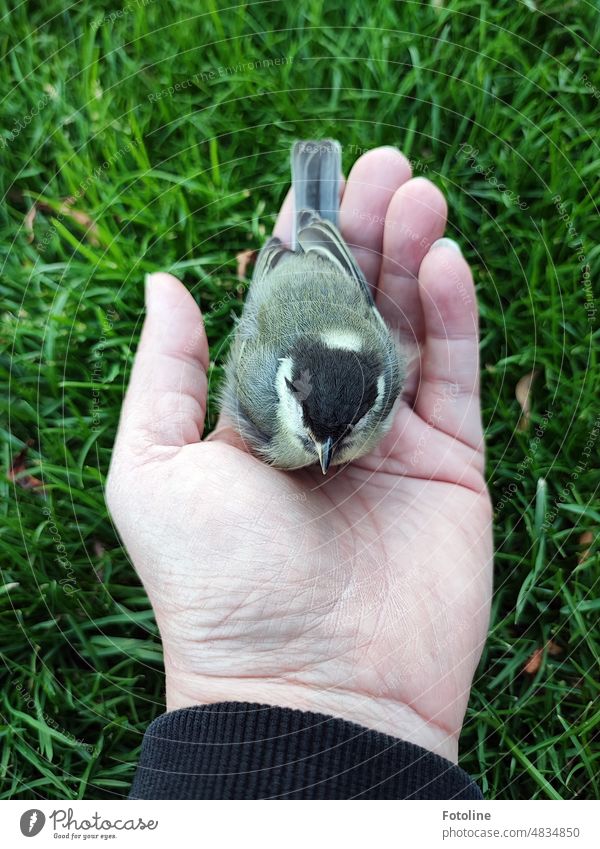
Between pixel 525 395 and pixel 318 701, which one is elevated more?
pixel 525 395

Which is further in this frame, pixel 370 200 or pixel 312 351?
pixel 370 200

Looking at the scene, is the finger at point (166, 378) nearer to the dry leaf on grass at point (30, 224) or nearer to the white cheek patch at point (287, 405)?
the white cheek patch at point (287, 405)

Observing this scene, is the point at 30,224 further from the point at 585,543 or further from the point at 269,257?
the point at 585,543

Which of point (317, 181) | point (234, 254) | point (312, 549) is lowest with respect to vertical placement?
point (312, 549)

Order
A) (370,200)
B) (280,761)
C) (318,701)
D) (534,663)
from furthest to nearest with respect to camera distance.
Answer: (370,200) < (534,663) < (318,701) < (280,761)

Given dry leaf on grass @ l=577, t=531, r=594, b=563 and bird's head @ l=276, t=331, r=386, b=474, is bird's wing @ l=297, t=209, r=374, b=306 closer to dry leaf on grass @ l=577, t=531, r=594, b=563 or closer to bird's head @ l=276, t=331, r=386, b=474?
bird's head @ l=276, t=331, r=386, b=474

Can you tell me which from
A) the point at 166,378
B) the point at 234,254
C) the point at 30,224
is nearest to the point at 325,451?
the point at 166,378

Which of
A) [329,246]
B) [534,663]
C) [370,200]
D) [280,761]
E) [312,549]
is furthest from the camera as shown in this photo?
[370,200]
